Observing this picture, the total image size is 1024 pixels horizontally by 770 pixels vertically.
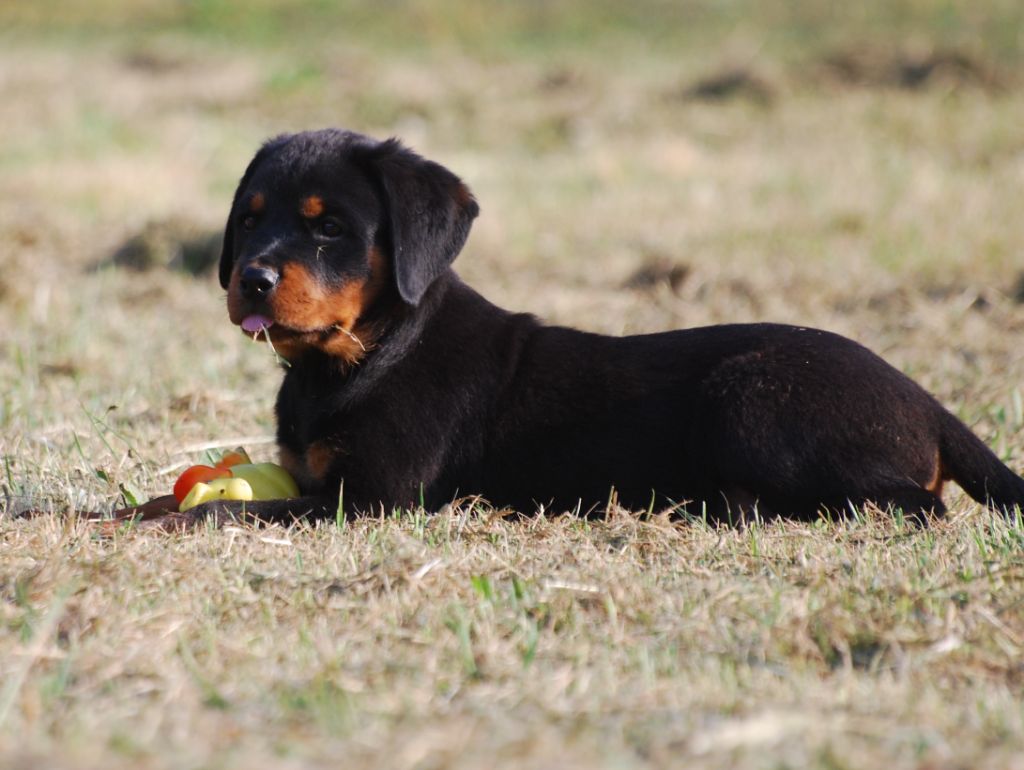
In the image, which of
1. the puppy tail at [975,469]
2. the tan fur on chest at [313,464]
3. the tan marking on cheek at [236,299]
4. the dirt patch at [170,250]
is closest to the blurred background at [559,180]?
the dirt patch at [170,250]

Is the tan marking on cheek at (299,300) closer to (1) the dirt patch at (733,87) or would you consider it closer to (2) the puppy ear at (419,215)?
(2) the puppy ear at (419,215)

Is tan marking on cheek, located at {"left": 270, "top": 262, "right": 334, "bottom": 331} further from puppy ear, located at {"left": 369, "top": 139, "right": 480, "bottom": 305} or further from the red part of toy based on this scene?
the red part of toy

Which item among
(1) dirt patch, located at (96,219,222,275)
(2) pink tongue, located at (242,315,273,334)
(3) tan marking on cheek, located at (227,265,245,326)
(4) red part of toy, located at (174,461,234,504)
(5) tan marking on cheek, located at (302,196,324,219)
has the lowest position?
(4) red part of toy, located at (174,461,234,504)

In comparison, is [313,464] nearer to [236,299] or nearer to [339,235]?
[236,299]

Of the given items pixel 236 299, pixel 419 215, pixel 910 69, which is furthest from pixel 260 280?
pixel 910 69

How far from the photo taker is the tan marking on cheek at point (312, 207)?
416cm

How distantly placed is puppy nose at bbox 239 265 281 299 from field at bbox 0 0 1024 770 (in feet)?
2.24

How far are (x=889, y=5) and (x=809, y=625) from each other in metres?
20.7

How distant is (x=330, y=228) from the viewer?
4184 millimetres

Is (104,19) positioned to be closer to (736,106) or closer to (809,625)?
(736,106)

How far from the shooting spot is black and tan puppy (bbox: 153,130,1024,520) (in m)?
4.11

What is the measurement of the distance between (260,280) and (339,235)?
355mm

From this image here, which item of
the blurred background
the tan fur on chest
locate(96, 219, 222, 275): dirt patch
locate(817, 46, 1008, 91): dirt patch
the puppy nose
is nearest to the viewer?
the puppy nose

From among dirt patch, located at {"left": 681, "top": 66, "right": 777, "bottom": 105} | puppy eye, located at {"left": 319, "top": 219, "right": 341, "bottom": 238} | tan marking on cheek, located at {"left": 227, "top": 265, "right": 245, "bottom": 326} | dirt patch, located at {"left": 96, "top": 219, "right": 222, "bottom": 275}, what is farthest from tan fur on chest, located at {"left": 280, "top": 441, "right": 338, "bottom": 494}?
dirt patch, located at {"left": 681, "top": 66, "right": 777, "bottom": 105}
